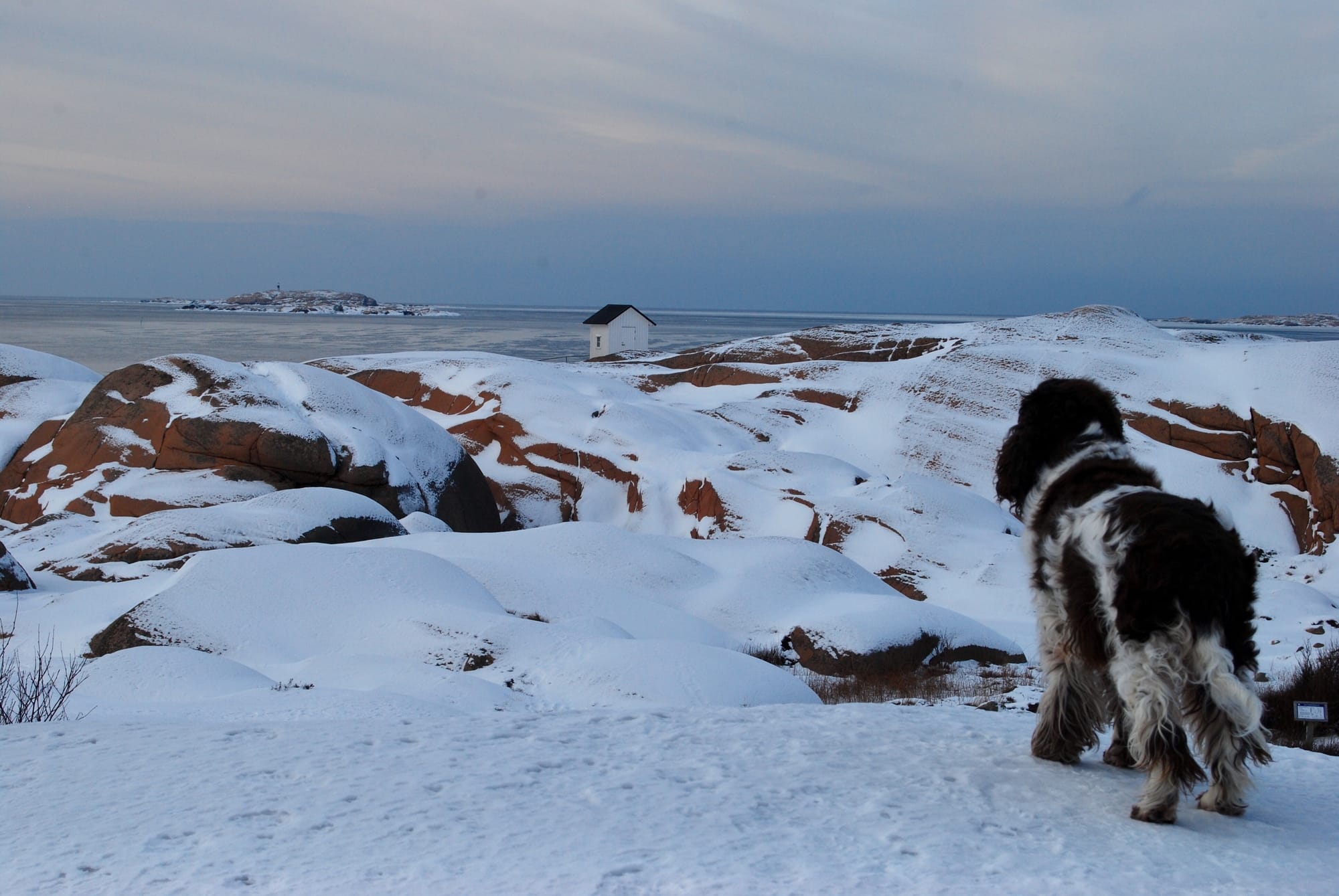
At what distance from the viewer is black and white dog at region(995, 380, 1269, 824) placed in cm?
384

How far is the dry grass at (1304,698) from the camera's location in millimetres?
7508

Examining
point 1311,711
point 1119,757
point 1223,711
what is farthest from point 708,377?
point 1223,711

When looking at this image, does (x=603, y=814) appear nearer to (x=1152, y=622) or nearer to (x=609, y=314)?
(x=1152, y=622)

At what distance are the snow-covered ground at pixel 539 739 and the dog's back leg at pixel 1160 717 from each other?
0.43ft

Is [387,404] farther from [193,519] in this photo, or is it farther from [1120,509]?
[1120,509]

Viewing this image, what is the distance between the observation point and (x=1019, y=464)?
4.98 m

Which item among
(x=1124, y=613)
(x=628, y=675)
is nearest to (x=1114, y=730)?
(x=1124, y=613)

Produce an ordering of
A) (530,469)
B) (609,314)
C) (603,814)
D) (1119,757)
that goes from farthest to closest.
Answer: (609,314), (530,469), (1119,757), (603,814)

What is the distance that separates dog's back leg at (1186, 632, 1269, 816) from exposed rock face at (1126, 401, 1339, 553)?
91.6 feet

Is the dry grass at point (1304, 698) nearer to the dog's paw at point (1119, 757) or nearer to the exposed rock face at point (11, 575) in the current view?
the dog's paw at point (1119, 757)

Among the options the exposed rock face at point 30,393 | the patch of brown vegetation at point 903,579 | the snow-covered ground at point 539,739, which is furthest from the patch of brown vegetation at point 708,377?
the exposed rock face at point 30,393

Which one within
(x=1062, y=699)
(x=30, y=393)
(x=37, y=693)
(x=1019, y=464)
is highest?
(x=1019, y=464)

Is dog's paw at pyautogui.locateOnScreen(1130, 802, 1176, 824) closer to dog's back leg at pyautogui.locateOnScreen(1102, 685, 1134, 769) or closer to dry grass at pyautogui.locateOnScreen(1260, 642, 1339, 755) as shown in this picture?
dog's back leg at pyautogui.locateOnScreen(1102, 685, 1134, 769)

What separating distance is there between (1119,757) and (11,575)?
44.9 ft
